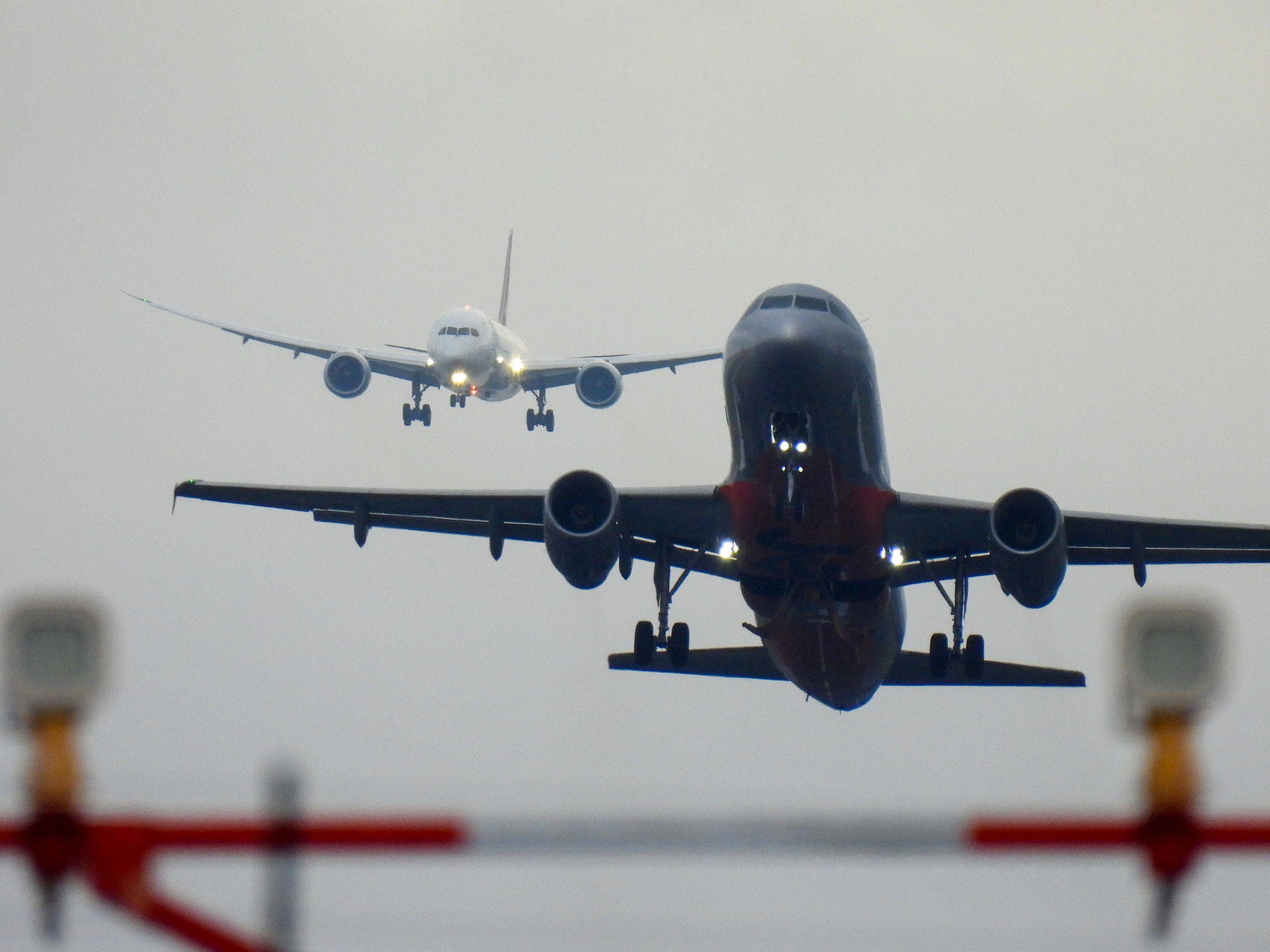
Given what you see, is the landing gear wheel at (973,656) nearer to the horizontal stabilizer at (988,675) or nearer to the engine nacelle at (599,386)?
the horizontal stabilizer at (988,675)

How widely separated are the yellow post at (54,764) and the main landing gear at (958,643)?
22.7 m

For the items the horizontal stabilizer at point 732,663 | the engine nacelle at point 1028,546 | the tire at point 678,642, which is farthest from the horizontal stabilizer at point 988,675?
the tire at point 678,642

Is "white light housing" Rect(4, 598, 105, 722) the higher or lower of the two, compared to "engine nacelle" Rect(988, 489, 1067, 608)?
lower

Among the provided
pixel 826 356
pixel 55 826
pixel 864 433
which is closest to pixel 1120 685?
pixel 55 826

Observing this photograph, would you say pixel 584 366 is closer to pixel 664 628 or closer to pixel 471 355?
pixel 471 355

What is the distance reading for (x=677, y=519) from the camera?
2595 cm

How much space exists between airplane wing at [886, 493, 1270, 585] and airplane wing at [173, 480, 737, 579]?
2.89m

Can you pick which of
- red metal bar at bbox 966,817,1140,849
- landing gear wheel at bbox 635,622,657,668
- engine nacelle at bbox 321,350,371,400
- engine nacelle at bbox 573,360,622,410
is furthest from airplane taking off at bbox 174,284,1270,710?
engine nacelle at bbox 573,360,622,410

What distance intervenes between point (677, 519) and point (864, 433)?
11.7ft

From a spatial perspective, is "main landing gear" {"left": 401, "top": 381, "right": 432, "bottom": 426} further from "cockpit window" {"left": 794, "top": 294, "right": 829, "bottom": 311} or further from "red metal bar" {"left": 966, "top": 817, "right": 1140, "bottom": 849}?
"red metal bar" {"left": 966, "top": 817, "right": 1140, "bottom": 849}

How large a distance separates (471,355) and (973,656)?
29437mm

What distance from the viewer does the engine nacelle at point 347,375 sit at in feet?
171

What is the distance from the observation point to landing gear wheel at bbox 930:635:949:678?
2728 cm

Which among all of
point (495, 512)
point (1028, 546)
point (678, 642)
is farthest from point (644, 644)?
point (1028, 546)
